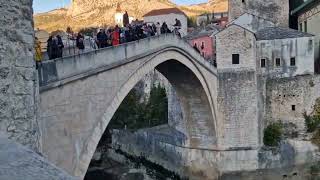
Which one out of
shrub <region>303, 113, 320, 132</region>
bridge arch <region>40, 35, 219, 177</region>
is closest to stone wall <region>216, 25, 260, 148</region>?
bridge arch <region>40, 35, 219, 177</region>

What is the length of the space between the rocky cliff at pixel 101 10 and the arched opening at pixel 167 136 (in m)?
28.1

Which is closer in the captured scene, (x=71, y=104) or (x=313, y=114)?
(x=71, y=104)

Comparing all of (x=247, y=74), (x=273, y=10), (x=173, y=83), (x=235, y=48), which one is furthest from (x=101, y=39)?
(x=273, y=10)

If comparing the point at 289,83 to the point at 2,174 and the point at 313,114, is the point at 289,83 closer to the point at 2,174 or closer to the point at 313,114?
the point at 313,114

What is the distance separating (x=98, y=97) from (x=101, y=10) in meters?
48.2

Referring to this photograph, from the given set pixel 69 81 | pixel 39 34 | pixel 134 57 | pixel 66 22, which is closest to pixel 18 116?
pixel 69 81

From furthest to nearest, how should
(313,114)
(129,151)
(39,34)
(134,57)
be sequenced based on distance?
1. (129,151)
2. (313,114)
3. (134,57)
4. (39,34)

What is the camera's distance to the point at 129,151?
68.6 feet

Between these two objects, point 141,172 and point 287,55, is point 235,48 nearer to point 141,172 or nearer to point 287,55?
point 287,55

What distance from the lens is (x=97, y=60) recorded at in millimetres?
8781

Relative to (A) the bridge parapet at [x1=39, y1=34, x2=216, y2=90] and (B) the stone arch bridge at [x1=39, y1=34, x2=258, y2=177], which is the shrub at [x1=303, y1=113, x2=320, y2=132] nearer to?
(B) the stone arch bridge at [x1=39, y1=34, x2=258, y2=177]

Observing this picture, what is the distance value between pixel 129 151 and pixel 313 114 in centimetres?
810

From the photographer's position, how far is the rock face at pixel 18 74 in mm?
3441

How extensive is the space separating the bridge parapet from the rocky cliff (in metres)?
35.9
